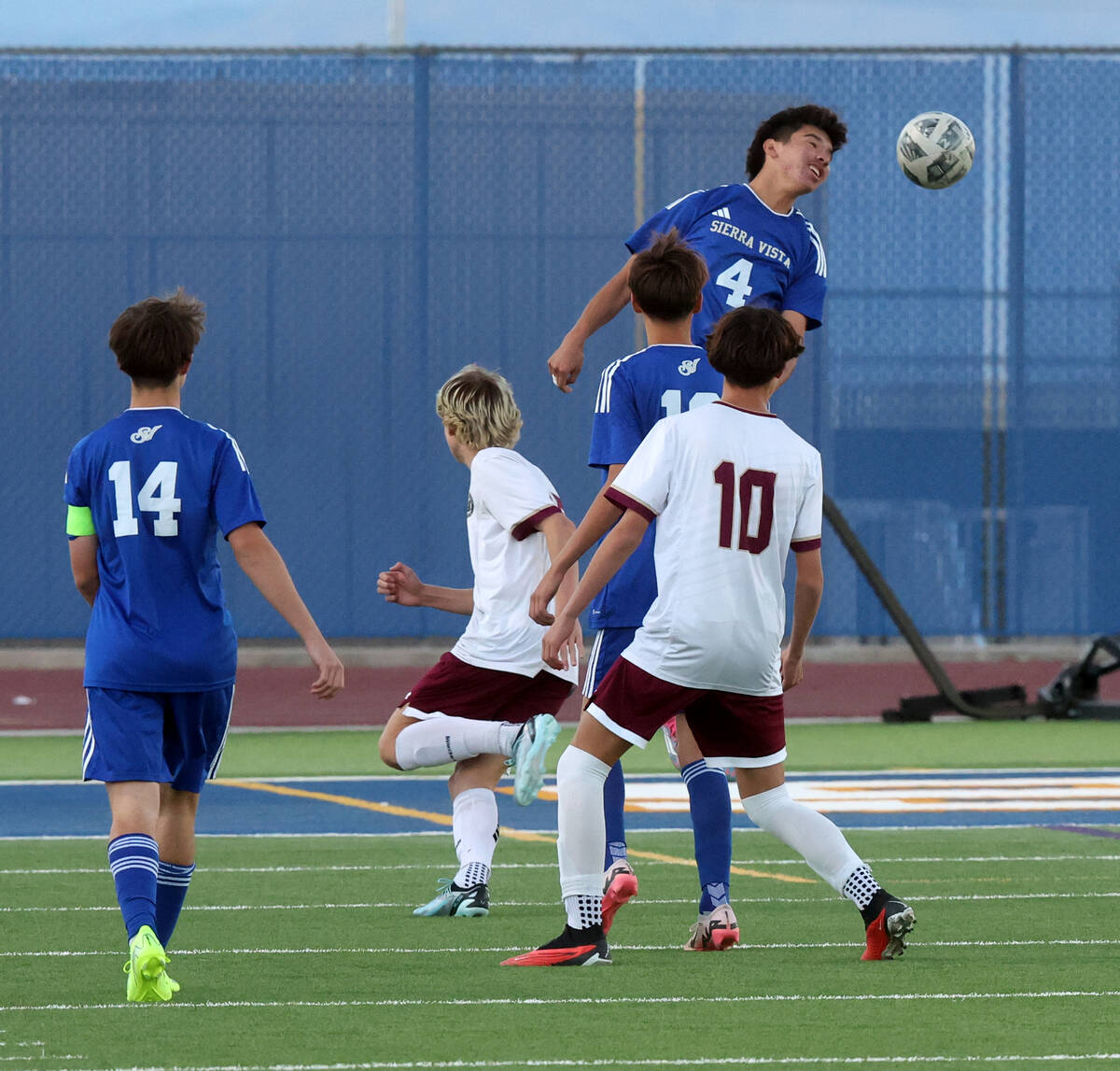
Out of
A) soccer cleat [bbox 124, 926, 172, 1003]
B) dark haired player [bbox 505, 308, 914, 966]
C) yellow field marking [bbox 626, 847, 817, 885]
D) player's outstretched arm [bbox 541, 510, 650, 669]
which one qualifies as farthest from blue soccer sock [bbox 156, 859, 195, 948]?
yellow field marking [bbox 626, 847, 817, 885]

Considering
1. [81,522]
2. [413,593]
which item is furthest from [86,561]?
[413,593]

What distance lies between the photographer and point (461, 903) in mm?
6801

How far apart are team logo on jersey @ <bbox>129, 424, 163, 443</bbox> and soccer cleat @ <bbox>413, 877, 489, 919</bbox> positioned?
7.33 feet

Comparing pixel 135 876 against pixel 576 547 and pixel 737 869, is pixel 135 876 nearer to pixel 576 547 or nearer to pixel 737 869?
pixel 576 547

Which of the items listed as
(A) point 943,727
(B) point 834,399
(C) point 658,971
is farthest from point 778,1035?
(B) point 834,399

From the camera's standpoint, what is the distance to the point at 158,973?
5.03m

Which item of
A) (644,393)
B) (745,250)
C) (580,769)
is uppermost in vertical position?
(745,250)

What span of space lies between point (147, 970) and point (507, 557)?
2.33 metres

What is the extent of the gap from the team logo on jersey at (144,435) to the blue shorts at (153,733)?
64 centimetres

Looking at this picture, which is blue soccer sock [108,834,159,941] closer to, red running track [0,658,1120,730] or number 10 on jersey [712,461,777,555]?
number 10 on jersey [712,461,777,555]

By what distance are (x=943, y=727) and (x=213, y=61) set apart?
30.1ft

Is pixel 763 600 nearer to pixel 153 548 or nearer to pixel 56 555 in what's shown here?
pixel 153 548

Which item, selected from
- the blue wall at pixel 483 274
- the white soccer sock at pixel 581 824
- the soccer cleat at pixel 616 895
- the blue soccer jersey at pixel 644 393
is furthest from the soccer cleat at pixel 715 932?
the blue wall at pixel 483 274

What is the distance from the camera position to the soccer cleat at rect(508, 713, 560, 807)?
6.76m
